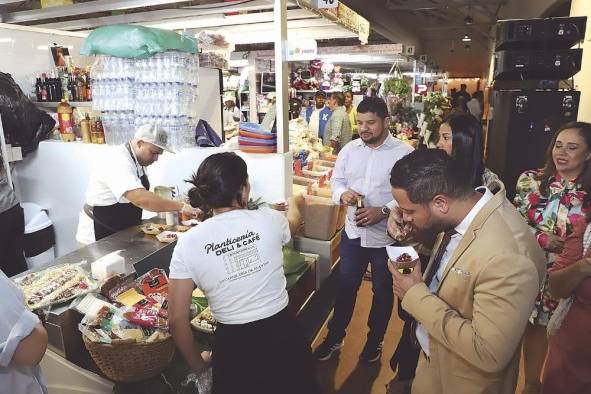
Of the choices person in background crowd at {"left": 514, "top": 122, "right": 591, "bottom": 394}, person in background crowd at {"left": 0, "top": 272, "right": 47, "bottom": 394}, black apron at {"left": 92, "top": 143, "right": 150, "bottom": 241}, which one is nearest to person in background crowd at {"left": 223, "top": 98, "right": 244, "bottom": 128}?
black apron at {"left": 92, "top": 143, "right": 150, "bottom": 241}

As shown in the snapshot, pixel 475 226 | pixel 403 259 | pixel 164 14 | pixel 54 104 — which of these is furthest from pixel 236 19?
pixel 475 226

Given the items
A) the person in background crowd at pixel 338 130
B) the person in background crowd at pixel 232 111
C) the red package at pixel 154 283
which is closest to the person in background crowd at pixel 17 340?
the red package at pixel 154 283

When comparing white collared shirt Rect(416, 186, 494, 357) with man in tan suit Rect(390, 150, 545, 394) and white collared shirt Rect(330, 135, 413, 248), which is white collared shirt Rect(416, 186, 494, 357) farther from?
white collared shirt Rect(330, 135, 413, 248)

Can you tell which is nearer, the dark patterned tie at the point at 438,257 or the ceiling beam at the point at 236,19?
the dark patterned tie at the point at 438,257

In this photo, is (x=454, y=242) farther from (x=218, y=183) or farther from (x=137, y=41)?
(x=137, y=41)

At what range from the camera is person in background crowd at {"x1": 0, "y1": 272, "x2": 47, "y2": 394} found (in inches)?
44.1

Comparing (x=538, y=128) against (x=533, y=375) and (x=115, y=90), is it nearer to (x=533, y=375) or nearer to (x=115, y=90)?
(x=533, y=375)

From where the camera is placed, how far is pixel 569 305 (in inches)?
88.0

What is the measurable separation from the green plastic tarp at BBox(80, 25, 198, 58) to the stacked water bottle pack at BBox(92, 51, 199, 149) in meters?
0.09

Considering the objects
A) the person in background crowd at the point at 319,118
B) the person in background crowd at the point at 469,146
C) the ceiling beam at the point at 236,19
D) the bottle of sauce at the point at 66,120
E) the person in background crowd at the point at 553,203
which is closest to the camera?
the person in background crowd at the point at 469,146

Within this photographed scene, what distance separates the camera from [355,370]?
3205 millimetres

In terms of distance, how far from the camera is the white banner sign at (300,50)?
124 inches

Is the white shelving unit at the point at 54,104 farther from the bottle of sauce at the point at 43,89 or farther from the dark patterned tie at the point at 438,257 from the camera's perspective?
the dark patterned tie at the point at 438,257

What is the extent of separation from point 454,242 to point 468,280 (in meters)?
0.22
